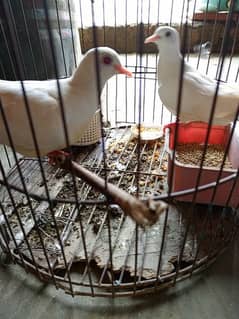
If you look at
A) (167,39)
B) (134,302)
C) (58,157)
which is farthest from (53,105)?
(134,302)

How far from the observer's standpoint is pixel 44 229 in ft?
2.58

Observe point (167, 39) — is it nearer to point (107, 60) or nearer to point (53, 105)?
point (107, 60)

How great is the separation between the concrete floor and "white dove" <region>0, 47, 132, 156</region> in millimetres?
332

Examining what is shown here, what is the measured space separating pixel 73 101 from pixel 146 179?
1.46 ft

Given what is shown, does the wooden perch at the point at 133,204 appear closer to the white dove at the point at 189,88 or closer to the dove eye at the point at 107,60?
the dove eye at the point at 107,60

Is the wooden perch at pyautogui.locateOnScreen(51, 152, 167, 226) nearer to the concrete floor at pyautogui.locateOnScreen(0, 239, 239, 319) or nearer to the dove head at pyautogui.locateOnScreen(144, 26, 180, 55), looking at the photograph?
the concrete floor at pyautogui.locateOnScreen(0, 239, 239, 319)

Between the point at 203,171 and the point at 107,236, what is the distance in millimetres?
310

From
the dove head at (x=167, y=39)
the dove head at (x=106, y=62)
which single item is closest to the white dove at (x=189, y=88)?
the dove head at (x=167, y=39)

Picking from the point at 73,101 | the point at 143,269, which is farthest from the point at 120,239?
the point at 73,101

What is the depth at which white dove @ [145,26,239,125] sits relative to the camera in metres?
0.74

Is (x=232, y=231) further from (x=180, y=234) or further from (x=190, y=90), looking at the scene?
(x=190, y=90)

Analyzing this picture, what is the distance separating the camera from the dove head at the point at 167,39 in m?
0.74

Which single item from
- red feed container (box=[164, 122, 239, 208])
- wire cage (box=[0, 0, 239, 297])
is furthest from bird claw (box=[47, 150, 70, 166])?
red feed container (box=[164, 122, 239, 208])

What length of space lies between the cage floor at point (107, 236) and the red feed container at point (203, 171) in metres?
0.05
